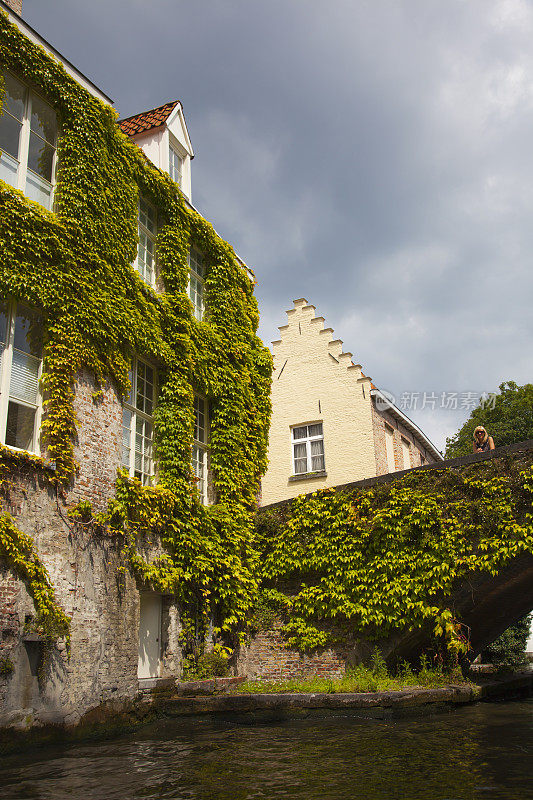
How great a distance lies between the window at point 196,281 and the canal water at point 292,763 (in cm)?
776

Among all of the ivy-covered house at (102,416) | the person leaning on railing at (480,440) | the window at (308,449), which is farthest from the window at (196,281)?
→ the window at (308,449)

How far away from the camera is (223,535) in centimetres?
1205

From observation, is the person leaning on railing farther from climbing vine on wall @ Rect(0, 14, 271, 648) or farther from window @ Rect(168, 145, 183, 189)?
window @ Rect(168, 145, 183, 189)

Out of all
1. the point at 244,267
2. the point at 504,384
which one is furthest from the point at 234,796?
the point at 504,384

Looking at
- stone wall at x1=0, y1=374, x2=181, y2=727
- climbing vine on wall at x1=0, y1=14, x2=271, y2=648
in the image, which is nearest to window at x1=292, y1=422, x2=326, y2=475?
climbing vine on wall at x1=0, y1=14, x2=271, y2=648

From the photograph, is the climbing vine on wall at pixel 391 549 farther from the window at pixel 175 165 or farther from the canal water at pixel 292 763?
the window at pixel 175 165

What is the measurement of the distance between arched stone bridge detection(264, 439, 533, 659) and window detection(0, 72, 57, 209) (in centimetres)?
734

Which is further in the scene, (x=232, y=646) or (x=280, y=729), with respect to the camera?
(x=232, y=646)

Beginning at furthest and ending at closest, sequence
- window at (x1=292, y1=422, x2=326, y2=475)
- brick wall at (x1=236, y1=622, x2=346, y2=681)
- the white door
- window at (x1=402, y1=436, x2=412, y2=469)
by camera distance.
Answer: window at (x1=402, y1=436, x2=412, y2=469) < window at (x1=292, y1=422, x2=326, y2=475) < brick wall at (x1=236, y1=622, x2=346, y2=681) < the white door

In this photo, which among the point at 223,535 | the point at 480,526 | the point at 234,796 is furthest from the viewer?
the point at 223,535

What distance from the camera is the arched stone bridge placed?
1084 centimetres

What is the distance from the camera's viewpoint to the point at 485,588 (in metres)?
12.2

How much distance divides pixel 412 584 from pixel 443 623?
78cm

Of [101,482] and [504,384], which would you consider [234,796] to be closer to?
[101,482]
